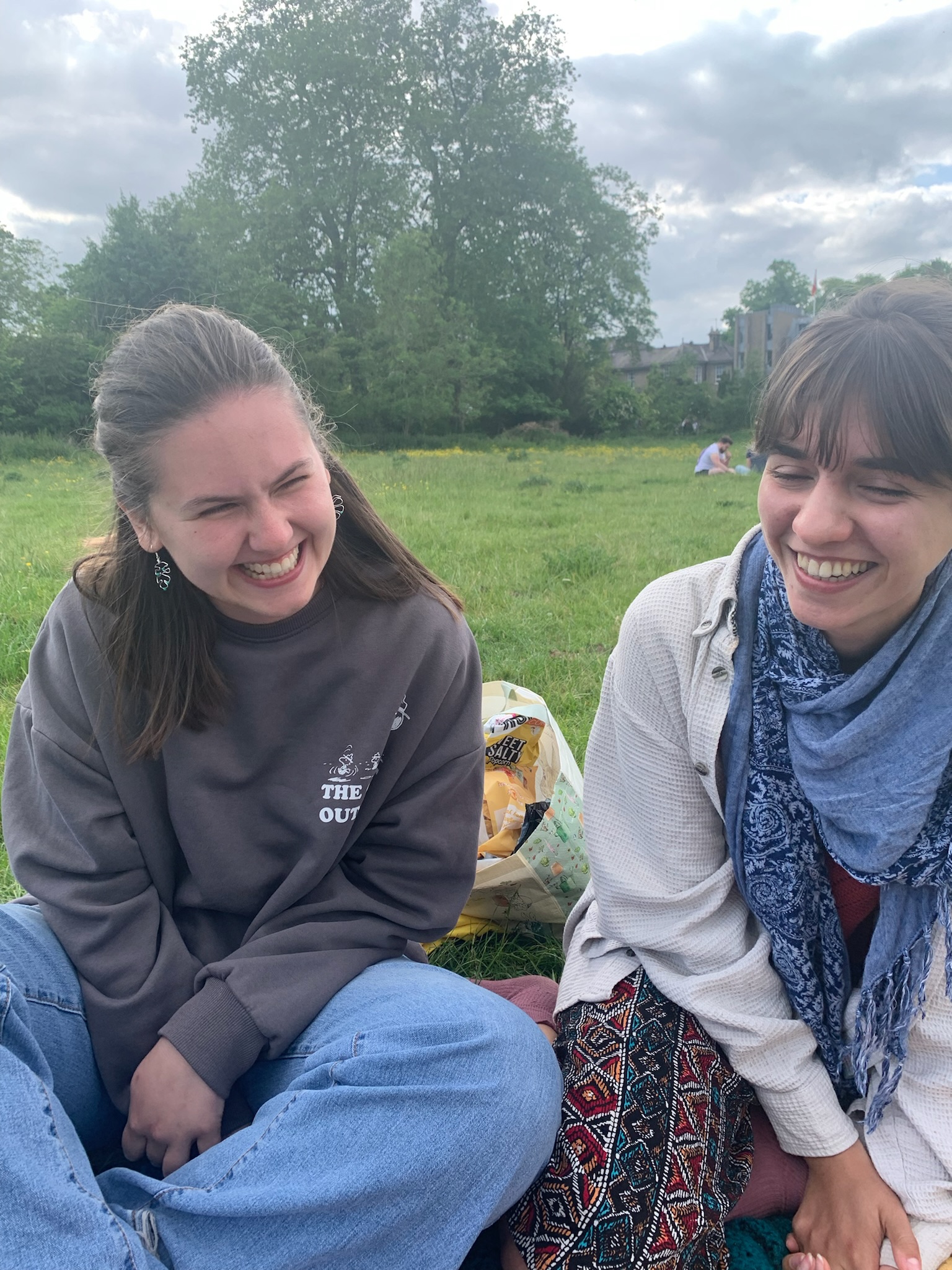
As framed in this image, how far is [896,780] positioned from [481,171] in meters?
41.7

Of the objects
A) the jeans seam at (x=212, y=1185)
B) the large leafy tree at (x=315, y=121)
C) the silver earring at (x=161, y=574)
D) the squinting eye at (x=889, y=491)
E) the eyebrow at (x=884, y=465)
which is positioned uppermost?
the large leafy tree at (x=315, y=121)

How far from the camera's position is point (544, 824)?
2.31 m

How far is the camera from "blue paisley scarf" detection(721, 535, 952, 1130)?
138cm

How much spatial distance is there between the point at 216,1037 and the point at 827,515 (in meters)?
1.28

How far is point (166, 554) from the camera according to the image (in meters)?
1.65

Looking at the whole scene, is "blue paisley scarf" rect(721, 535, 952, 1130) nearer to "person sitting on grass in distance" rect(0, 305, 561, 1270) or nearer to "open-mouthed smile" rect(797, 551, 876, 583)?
"open-mouthed smile" rect(797, 551, 876, 583)

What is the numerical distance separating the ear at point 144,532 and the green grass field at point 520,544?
0.62 ft

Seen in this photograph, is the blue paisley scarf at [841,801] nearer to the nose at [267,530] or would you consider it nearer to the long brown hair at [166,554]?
the long brown hair at [166,554]

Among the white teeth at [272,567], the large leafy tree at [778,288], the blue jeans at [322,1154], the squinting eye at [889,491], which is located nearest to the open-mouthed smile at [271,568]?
the white teeth at [272,567]

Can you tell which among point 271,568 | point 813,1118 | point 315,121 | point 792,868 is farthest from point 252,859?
point 315,121

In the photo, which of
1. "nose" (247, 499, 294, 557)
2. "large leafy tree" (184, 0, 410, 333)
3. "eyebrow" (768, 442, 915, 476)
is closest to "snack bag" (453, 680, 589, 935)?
"nose" (247, 499, 294, 557)

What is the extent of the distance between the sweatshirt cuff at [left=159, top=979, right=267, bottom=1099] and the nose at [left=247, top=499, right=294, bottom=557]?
0.75 meters

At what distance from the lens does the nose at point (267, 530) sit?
1.49 metres

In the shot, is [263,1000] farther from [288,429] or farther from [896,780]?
[896,780]
